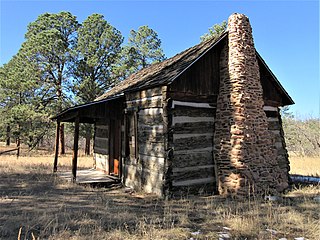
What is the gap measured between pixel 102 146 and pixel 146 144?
5221 mm

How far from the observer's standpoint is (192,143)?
8820 millimetres

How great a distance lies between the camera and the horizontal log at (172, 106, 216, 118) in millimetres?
8602

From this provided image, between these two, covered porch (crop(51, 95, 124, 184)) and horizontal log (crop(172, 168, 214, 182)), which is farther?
covered porch (crop(51, 95, 124, 184))

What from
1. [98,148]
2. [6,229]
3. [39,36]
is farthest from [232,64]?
[39,36]

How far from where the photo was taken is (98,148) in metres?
14.6

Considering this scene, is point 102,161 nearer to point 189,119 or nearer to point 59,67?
point 189,119

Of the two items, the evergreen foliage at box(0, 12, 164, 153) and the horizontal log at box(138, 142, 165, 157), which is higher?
the evergreen foliage at box(0, 12, 164, 153)

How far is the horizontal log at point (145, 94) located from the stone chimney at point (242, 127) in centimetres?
222

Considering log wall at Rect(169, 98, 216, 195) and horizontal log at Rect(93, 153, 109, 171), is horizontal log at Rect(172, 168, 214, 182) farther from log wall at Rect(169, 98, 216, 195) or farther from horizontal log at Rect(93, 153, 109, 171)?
horizontal log at Rect(93, 153, 109, 171)

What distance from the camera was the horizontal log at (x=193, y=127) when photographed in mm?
8564

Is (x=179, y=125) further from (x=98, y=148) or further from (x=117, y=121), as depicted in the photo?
(x=98, y=148)

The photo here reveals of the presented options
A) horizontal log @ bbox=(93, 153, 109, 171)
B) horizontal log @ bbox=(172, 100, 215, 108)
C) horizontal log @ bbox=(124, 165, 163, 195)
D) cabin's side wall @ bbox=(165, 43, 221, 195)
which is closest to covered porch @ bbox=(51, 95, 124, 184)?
horizontal log @ bbox=(124, 165, 163, 195)

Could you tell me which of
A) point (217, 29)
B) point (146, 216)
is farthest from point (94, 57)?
point (146, 216)

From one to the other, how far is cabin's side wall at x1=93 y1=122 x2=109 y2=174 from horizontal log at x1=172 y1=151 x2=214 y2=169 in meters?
5.71
